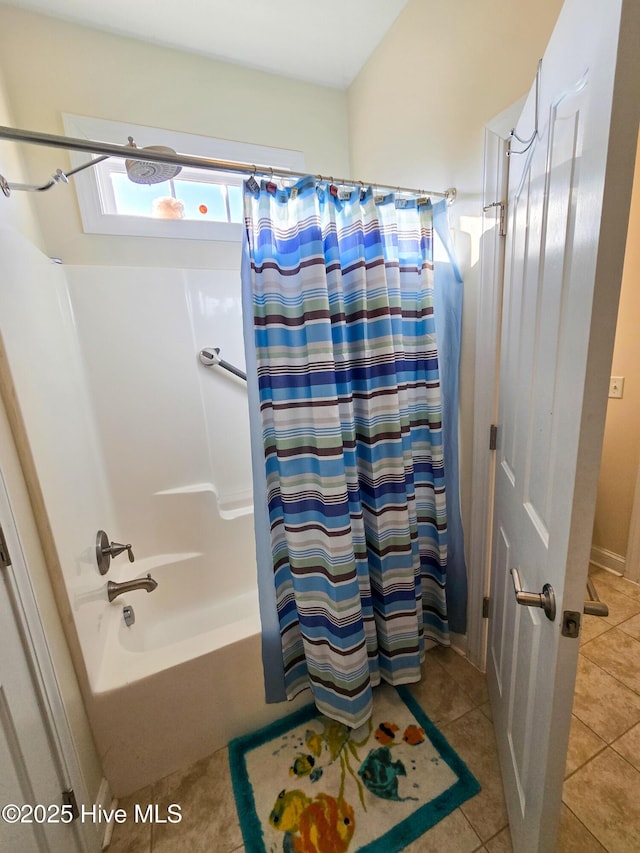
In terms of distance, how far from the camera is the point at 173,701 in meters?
1.12

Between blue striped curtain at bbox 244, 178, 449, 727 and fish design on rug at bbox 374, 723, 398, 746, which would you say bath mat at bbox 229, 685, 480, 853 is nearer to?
fish design on rug at bbox 374, 723, 398, 746

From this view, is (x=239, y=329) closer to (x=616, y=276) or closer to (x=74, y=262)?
(x=74, y=262)

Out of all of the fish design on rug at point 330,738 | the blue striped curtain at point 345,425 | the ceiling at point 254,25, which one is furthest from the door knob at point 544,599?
the ceiling at point 254,25

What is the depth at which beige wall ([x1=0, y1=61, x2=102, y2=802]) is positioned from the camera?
2.70 ft

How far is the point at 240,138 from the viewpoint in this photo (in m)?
1.64

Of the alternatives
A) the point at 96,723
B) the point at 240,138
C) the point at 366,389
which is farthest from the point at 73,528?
the point at 240,138

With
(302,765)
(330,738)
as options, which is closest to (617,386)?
(330,738)

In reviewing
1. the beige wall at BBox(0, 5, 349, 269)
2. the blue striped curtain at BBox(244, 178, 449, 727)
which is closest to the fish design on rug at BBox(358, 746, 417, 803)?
the blue striped curtain at BBox(244, 178, 449, 727)

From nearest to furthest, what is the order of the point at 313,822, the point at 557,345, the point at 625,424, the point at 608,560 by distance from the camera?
the point at 557,345 → the point at 313,822 → the point at 625,424 → the point at 608,560

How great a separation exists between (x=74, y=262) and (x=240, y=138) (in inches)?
37.8

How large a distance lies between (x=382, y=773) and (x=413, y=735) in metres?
0.17

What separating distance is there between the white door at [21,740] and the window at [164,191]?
135 centimetres

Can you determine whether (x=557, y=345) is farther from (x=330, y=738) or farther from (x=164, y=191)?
(x=164, y=191)

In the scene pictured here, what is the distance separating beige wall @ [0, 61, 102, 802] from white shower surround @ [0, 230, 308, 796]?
0.12 ft
